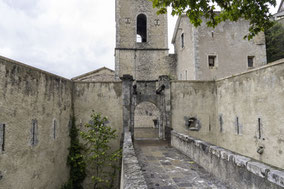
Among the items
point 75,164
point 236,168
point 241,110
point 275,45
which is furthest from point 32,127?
point 275,45

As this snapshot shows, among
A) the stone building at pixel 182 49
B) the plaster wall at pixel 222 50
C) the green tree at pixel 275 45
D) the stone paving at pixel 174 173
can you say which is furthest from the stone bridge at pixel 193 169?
the green tree at pixel 275 45

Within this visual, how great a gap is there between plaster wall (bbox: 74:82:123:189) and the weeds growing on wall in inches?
31.2

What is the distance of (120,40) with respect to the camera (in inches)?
747

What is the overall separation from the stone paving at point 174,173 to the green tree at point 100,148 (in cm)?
315

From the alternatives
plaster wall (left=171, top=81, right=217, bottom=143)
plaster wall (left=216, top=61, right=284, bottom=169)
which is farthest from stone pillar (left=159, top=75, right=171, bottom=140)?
plaster wall (left=216, top=61, right=284, bottom=169)

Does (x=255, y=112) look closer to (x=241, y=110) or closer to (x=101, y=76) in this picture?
(x=241, y=110)

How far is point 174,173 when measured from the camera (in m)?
5.29

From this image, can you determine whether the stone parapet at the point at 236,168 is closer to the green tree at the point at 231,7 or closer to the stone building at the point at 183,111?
the stone building at the point at 183,111

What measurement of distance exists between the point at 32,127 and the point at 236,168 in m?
7.24

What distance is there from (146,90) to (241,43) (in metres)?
8.26

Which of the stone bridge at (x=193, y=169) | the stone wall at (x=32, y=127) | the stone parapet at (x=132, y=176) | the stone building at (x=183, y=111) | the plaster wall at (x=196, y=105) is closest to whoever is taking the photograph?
the stone parapet at (x=132, y=176)

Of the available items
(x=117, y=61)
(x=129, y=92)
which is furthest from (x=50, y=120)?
(x=117, y=61)

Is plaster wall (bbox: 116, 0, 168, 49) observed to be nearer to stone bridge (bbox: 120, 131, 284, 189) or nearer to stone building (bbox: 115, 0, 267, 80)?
stone building (bbox: 115, 0, 267, 80)

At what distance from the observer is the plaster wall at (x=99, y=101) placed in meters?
11.0
